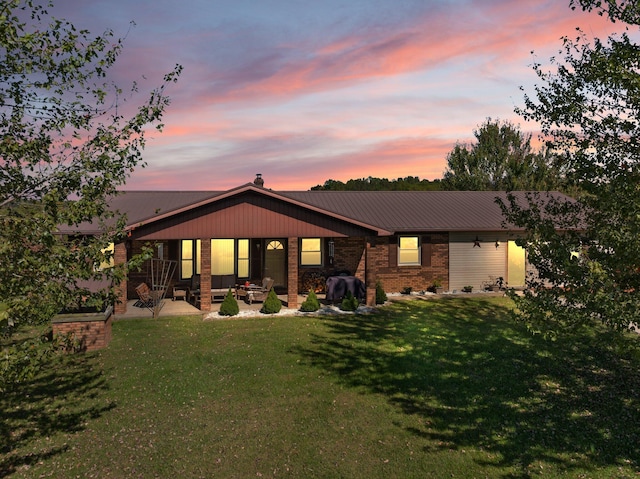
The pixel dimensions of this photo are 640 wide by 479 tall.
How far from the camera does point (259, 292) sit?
18.6 metres

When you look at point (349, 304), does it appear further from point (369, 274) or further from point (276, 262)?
point (276, 262)

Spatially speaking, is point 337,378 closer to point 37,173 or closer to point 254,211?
point 37,173

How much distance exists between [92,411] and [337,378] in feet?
16.8

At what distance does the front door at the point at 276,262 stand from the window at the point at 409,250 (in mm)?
5816

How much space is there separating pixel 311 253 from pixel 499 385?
41.6 feet

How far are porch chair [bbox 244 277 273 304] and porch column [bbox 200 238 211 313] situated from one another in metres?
1.86

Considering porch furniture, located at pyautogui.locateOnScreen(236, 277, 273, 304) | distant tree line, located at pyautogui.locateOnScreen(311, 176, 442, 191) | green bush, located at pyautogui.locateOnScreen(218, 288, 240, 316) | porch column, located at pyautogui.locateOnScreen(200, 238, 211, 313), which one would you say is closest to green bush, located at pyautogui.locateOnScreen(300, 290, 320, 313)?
porch furniture, located at pyautogui.locateOnScreen(236, 277, 273, 304)

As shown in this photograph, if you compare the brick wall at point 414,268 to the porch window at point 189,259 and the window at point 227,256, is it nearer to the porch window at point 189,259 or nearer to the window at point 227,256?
the window at point 227,256

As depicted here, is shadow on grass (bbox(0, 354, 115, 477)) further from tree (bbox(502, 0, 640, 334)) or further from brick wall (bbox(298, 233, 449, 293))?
brick wall (bbox(298, 233, 449, 293))

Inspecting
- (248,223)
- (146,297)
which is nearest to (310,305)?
(248,223)

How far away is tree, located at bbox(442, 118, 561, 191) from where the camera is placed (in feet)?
177

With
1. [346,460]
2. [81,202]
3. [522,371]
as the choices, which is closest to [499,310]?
[522,371]

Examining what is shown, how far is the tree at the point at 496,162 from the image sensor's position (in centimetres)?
5403

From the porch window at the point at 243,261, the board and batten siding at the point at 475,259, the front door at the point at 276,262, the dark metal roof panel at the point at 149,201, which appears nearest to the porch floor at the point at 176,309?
the front door at the point at 276,262
